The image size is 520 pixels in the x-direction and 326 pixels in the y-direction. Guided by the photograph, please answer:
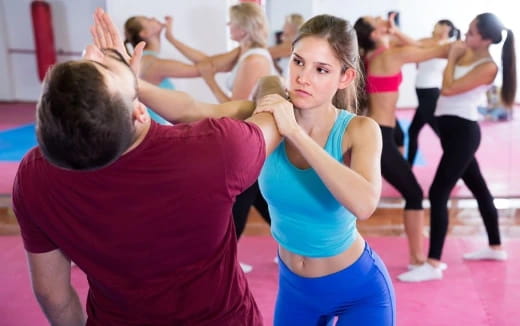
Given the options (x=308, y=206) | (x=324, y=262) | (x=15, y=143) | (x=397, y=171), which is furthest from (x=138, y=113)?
(x=15, y=143)

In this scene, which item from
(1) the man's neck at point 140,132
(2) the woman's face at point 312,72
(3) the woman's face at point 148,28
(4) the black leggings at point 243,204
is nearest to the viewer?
(1) the man's neck at point 140,132

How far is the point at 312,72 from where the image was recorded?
4.75 ft

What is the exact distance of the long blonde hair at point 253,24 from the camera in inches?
123

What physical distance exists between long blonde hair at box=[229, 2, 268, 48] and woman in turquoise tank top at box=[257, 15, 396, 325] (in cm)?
156

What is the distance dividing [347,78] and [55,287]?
903 mm

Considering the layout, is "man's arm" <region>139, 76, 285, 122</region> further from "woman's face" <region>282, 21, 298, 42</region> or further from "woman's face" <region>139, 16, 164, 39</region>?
"woman's face" <region>282, 21, 298, 42</region>

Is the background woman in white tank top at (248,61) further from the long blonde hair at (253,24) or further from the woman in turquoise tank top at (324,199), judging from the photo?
the woman in turquoise tank top at (324,199)

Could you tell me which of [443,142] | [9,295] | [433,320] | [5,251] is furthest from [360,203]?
[5,251]

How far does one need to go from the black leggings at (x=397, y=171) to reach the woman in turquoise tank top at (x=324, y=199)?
4.63ft

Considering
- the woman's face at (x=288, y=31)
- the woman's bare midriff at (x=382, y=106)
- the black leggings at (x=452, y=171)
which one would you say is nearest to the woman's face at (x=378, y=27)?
the woman's bare midriff at (x=382, y=106)

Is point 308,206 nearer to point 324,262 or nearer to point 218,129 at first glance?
point 324,262

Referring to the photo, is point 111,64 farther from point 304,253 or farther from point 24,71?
point 24,71

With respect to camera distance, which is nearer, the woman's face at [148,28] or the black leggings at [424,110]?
the woman's face at [148,28]

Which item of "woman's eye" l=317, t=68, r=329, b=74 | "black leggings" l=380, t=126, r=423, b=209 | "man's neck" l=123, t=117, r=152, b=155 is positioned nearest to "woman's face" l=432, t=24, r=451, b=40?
"black leggings" l=380, t=126, r=423, b=209
